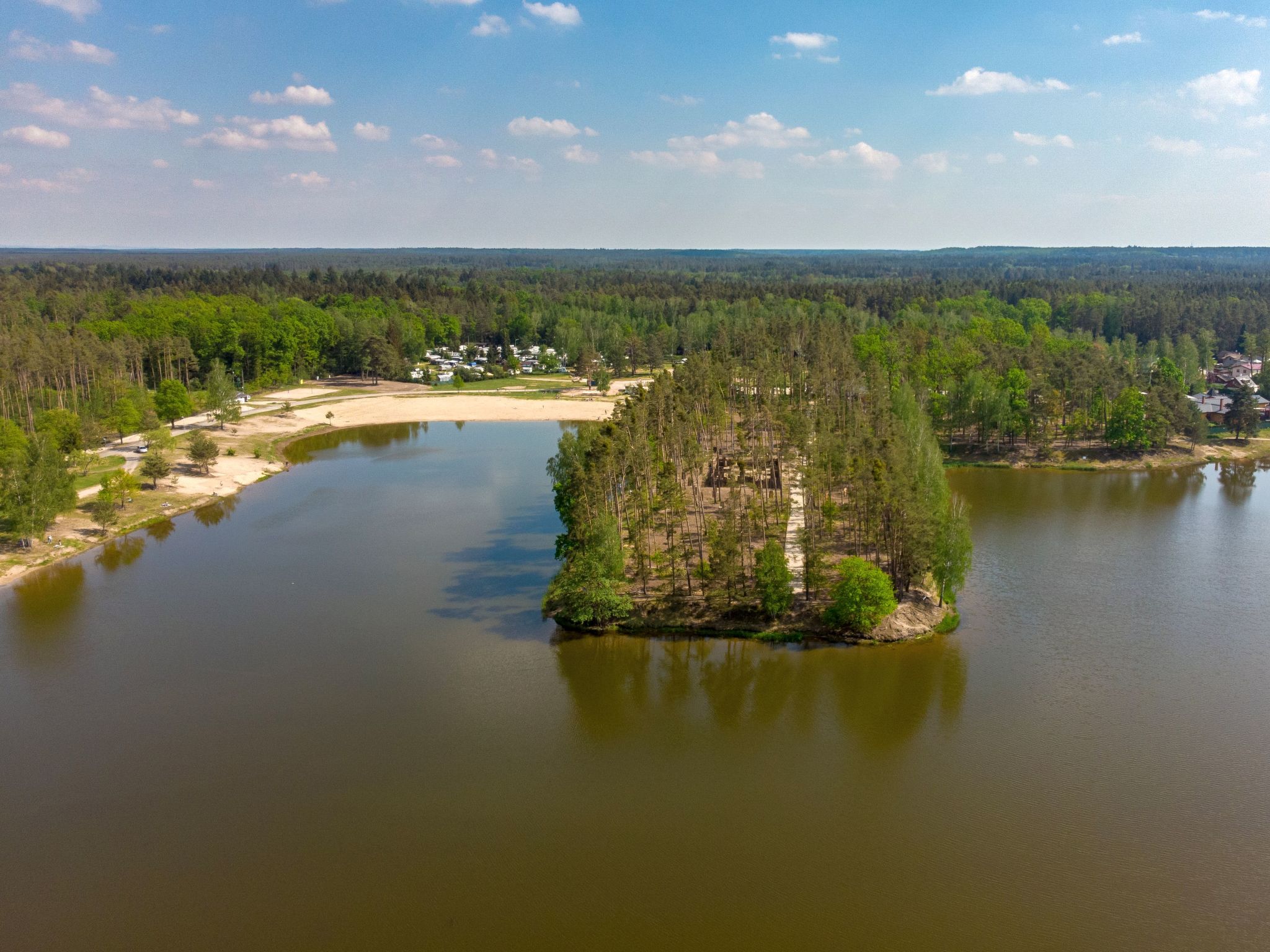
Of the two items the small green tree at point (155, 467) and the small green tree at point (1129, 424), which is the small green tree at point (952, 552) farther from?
the small green tree at point (155, 467)

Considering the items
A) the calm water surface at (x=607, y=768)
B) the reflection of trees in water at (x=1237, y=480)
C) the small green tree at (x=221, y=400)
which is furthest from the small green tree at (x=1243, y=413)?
the small green tree at (x=221, y=400)

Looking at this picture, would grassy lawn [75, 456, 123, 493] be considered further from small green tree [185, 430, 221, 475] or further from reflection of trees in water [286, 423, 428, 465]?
reflection of trees in water [286, 423, 428, 465]

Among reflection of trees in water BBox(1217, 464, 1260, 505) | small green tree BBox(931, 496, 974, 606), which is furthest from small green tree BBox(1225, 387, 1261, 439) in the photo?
small green tree BBox(931, 496, 974, 606)

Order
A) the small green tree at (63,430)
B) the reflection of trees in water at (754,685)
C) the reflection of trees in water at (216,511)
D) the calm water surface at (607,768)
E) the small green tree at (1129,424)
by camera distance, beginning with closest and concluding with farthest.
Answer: the calm water surface at (607,768) < the reflection of trees in water at (754,685) < the reflection of trees in water at (216,511) < the small green tree at (63,430) < the small green tree at (1129,424)

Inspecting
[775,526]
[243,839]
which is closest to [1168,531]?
[775,526]

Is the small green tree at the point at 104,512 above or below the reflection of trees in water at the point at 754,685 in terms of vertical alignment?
above

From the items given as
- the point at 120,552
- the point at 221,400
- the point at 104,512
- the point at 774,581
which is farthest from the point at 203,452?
the point at 774,581

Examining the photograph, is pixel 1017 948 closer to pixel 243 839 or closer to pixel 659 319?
pixel 243 839

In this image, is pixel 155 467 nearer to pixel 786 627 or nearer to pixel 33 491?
pixel 33 491
